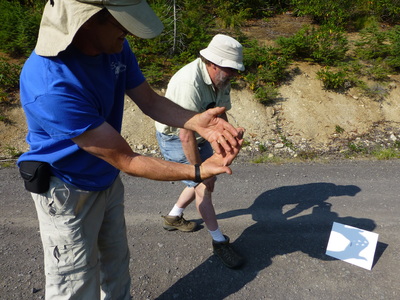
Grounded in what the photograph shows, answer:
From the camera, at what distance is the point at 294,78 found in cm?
787

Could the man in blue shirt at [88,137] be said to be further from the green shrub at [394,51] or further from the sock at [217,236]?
the green shrub at [394,51]

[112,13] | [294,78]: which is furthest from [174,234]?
[294,78]

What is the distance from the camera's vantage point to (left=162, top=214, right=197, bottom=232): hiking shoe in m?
3.76

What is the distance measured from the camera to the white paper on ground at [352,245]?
336cm

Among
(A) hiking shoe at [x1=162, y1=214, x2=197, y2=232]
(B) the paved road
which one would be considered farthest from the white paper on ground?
(A) hiking shoe at [x1=162, y1=214, x2=197, y2=232]

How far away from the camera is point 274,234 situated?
3.78 meters

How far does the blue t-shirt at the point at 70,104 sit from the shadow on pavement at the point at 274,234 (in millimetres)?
1491

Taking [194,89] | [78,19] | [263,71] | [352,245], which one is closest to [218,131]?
[194,89]

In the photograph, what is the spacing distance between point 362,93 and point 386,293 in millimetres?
5573

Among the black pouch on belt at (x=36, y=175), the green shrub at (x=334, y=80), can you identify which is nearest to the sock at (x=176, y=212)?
the black pouch on belt at (x=36, y=175)

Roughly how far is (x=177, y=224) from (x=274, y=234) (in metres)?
1.04

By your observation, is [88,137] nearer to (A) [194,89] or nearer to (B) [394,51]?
(A) [194,89]

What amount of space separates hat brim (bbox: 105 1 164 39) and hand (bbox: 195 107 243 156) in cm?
74

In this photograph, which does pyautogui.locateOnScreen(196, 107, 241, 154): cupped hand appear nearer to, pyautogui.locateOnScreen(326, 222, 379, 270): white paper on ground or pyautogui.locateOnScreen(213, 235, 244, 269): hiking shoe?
pyautogui.locateOnScreen(213, 235, 244, 269): hiking shoe
